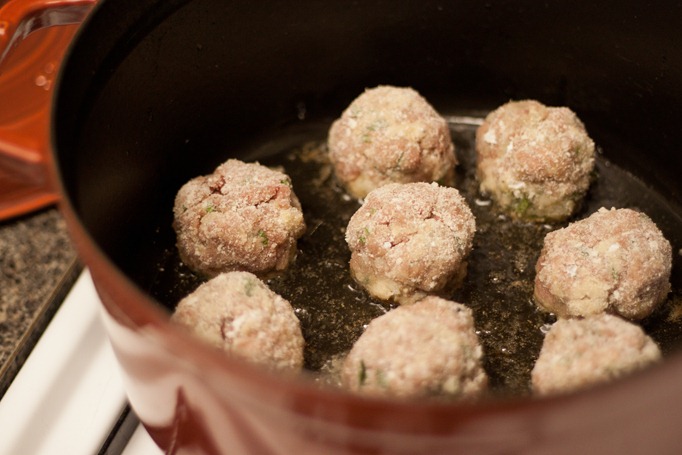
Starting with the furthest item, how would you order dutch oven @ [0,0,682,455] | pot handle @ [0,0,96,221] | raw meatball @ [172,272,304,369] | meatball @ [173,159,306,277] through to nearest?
meatball @ [173,159,306,277], pot handle @ [0,0,96,221], raw meatball @ [172,272,304,369], dutch oven @ [0,0,682,455]

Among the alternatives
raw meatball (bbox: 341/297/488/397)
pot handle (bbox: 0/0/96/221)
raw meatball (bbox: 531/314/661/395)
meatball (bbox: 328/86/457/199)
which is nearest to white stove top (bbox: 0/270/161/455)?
pot handle (bbox: 0/0/96/221)

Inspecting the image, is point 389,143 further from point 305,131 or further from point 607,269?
point 607,269

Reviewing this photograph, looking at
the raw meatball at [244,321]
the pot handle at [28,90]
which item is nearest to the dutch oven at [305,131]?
the pot handle at [28,90]

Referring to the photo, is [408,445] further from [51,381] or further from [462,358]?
[51,381]

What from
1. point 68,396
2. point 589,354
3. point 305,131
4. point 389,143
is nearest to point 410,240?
point 389,143

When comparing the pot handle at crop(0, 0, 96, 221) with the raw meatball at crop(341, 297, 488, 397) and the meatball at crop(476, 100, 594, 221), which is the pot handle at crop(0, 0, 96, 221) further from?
the meatball at crop(476, 100, 594, 221)

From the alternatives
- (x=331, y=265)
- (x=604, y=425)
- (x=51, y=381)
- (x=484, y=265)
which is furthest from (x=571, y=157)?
(x=51, y=381)
